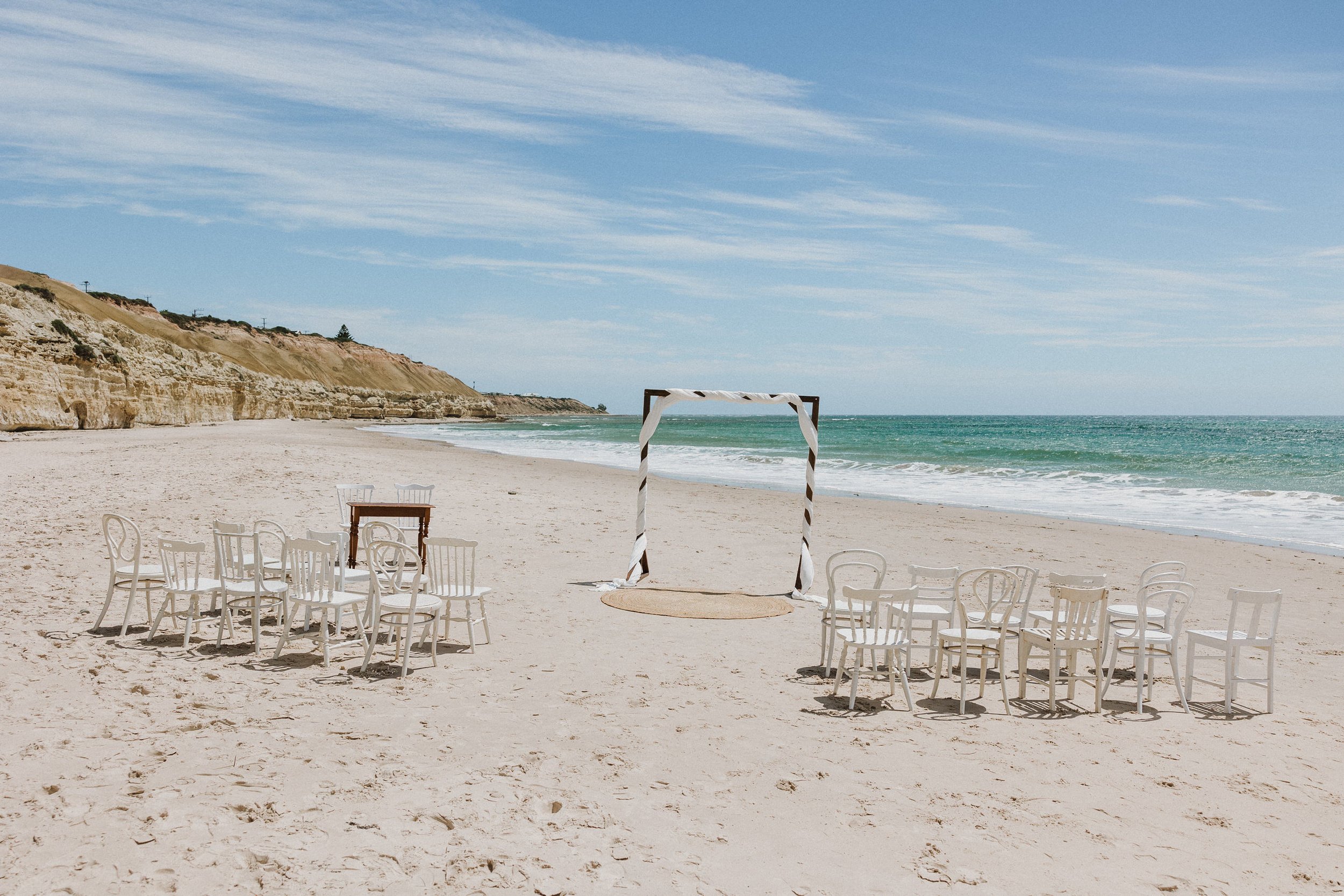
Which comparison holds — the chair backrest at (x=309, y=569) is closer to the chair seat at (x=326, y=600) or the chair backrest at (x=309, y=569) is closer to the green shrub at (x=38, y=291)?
the chair seat at (x=326, y=600)

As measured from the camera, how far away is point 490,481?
759 inches

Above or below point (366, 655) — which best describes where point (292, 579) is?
above

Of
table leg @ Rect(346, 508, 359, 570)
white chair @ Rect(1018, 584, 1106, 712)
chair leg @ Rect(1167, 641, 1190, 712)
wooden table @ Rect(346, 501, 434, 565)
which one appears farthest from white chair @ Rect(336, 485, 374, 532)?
chair leg @ Rect(1167, 641, 1190, 712)

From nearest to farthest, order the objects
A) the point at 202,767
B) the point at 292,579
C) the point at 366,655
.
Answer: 1. the point at 202,767
2. the point at 366,655
3. the point at 292,579

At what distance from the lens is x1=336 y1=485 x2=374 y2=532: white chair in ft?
33.5

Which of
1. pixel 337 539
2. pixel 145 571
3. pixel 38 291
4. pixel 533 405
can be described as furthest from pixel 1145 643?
pixel 533 405

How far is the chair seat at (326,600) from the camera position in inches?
242

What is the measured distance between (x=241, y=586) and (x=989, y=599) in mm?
5602

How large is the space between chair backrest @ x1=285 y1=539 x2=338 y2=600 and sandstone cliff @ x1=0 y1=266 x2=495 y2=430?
89.6 ft

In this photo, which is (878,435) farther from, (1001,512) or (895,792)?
(895,792)

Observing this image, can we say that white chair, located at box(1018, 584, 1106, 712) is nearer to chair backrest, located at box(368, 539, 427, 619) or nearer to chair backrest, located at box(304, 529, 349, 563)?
chair backrest, located at box(368, 539, 427, 619)

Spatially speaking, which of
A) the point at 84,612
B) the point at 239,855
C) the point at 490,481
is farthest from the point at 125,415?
the point at 239,855

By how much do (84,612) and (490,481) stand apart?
12.2 metres

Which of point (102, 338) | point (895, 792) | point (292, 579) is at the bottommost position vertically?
point (895, 792)
